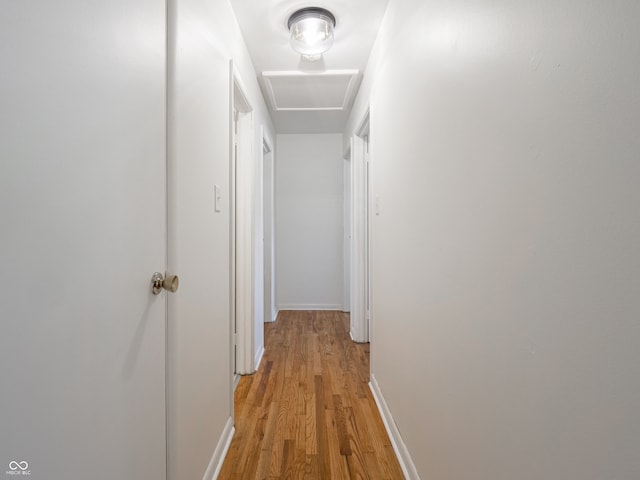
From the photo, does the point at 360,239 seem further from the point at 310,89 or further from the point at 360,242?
the point at 310,89

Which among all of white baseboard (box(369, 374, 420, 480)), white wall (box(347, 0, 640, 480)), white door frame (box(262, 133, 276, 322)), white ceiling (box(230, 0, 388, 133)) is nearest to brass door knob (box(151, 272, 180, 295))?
white wall (box(347, 0, 640, 480))

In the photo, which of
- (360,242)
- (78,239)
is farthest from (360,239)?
(78,239)

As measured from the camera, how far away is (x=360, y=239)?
2.83 metres

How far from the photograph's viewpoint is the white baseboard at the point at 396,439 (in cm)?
125

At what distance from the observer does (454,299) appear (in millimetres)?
905

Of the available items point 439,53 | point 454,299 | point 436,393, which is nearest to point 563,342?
point 454,299

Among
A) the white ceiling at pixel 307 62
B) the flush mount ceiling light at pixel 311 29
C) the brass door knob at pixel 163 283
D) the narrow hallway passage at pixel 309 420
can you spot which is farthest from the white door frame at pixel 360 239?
the brass door knob at pixel 163 283

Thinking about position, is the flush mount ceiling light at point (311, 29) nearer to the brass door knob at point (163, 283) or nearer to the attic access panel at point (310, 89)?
the attic access panel at point (310, 89)

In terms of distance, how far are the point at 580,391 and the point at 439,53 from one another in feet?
3.31

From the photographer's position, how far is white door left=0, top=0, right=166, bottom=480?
0.45 metres

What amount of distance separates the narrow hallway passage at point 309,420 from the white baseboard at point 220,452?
0.09 feet

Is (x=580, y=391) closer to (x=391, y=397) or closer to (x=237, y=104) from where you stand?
(x=391, y=397)

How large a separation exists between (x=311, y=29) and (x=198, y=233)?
4.70ft

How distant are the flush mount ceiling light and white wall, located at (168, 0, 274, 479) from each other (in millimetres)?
404
